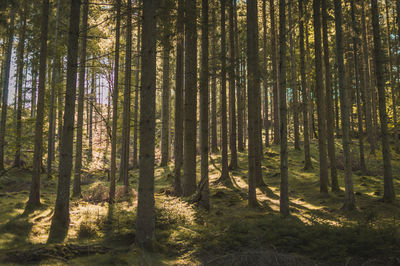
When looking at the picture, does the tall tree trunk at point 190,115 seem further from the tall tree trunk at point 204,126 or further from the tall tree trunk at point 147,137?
the tall tree trunk at point 147,137

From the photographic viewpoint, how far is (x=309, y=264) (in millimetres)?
5242

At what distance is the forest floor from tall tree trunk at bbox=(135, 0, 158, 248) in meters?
0.43

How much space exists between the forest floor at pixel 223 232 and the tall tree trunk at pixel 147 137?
429 millimetres

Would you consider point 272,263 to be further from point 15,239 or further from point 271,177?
point 271,177

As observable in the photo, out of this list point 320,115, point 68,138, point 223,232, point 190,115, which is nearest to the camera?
point 223,232

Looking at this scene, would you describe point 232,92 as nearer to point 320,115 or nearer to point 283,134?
point 320,115

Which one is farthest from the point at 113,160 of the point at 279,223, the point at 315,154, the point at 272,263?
the point at 315,154

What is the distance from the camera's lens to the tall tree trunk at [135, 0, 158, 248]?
6.48 metres

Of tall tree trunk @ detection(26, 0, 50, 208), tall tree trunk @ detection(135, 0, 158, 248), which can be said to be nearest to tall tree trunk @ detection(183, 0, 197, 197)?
tall tree trunk @ detection(135, 0, 158, 248)

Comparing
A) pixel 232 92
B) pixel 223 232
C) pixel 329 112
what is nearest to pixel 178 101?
pixel 232 92

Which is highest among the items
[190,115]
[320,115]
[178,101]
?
[178,101]

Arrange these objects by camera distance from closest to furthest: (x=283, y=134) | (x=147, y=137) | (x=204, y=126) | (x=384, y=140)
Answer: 1. (x=147, y=137)
2. (x=283, y=134)
3. (x=384, y=140)
4. (x=204, y=126)

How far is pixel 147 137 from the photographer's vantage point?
21.6 ft

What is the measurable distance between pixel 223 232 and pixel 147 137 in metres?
3.28
